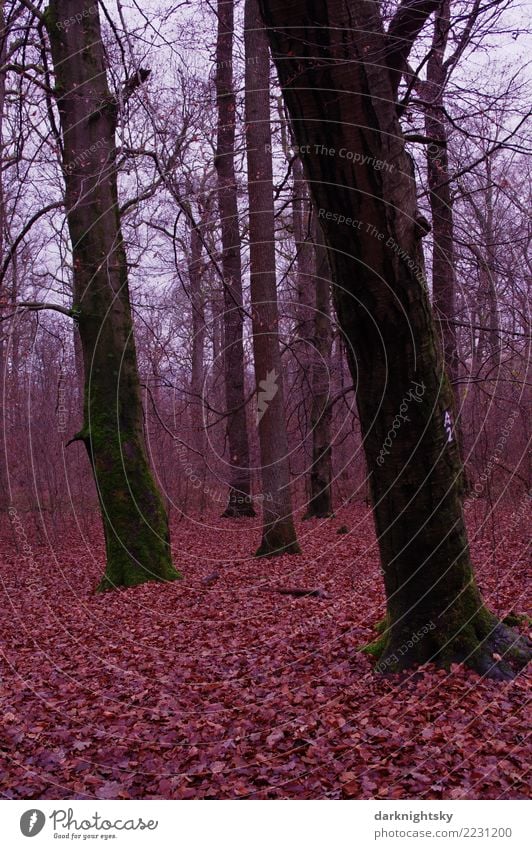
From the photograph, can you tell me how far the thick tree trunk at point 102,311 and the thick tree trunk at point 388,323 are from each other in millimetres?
5366

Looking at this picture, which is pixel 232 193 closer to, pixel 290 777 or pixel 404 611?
pixel 404 611

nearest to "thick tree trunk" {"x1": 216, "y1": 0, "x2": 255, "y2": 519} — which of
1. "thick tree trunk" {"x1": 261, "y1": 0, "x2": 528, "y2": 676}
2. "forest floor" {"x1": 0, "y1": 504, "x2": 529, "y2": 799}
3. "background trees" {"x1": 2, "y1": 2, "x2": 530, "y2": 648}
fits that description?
"background trees" {"x1": 2, "y1": 2, "x2": 530, "y2": 648}

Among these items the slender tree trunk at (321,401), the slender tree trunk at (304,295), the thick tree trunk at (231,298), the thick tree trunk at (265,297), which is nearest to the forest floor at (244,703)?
the thick tree trunk at (265,297)

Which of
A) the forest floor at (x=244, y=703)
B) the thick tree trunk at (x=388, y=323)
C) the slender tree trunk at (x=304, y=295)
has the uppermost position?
the slender tree trunk at (x=304, y=295)

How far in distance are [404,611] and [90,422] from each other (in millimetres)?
6191

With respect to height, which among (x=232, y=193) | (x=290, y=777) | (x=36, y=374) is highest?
(x=232, y=193)

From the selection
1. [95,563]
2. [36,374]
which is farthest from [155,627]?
[36,374]

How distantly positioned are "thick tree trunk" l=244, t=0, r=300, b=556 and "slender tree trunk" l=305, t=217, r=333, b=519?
4.10 meters

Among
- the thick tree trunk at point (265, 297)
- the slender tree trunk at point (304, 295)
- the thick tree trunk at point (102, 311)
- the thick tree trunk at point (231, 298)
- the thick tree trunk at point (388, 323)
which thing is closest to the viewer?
the thick tree trunk at point (388, 323)

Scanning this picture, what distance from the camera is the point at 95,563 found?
13094 millimetres

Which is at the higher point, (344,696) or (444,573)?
(444,573)

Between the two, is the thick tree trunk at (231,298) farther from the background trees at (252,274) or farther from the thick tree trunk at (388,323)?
the thick tree trunk at (388,323)

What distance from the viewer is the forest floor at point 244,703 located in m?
3.95

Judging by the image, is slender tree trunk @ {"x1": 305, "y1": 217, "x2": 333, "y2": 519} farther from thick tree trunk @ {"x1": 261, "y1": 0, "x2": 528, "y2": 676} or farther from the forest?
thick tree trunk @ {"x1": 261, "y1": 0, "x2": 528, "y2": 676}
